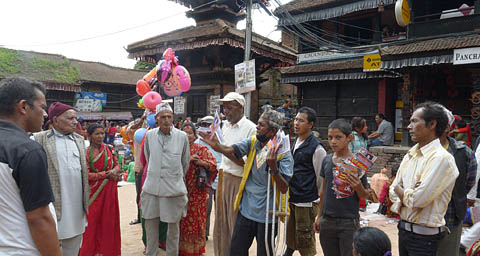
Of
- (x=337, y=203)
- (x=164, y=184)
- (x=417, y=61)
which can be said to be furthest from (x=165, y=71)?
(x=417, y=61)

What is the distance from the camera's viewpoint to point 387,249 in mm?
1946

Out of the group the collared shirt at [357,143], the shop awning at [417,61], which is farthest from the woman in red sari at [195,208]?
the shop awning at [417,61]

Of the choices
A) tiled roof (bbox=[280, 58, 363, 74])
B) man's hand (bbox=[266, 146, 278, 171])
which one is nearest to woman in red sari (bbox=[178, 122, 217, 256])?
man's hand (bbox=[266, 146, 278, 171])

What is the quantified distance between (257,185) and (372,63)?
10.1m

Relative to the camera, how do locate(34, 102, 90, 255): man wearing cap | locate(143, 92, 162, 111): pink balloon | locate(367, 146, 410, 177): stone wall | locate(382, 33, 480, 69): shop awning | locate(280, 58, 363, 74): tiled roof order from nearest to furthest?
locate(34, 102, 90, 255): man wearing cap → locate(143, 92, 162, 111): pink balloon → locate(382, 33, 480, 69): shop awning → locate(367, 146, 410, 177): stone wall → locate(280, 58, 363, 74): tiled roof

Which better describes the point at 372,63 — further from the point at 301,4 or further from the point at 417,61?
the point at 301,4

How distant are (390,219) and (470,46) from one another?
577 cm

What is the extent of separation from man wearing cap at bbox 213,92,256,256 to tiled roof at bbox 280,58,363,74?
10372 millimetres

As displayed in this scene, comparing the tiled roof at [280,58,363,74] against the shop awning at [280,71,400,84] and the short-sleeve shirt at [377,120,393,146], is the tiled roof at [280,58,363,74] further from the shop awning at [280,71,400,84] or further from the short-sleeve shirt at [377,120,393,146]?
the short-sleeve shirt at [377,120,393,146]

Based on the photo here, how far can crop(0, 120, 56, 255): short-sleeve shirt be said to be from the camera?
1.63 m

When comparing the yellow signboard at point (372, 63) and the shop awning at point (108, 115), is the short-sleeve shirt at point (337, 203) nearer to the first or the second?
the yellow signboard at point (372, 63)

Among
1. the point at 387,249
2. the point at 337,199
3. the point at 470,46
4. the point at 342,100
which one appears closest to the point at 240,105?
the point at 337,199

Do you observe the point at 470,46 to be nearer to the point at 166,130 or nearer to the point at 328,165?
the point at 328,165

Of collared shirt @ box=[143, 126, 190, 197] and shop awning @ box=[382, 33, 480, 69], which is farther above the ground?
shop awning @ box=[382, 33, 480, 69]
